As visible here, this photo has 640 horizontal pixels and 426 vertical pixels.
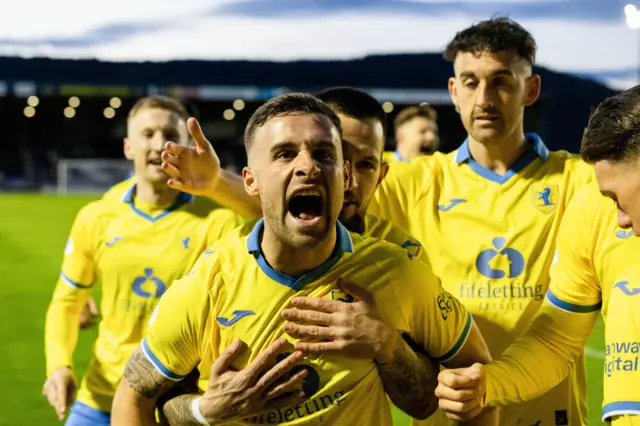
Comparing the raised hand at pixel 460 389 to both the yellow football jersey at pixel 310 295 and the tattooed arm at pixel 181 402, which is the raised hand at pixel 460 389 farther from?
the tattooed arm at pixel 181 402

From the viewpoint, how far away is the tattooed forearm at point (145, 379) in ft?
8.38

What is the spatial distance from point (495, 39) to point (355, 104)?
2.95ft

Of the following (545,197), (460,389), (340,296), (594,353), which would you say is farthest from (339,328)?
(594,353)

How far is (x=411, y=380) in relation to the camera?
258cm

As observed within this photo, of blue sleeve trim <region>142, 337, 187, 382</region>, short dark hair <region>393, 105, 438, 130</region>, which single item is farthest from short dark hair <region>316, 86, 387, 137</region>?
short dark hair <region>393, 105, 438, 130</region>

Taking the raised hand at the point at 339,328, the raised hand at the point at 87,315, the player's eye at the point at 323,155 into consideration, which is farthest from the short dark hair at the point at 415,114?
the raised hand at the point at 339,328

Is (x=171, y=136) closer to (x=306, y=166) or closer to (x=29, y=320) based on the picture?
(x=306, y=166)

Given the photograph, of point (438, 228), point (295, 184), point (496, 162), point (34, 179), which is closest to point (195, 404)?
point (295, 184)

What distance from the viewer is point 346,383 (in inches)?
98.6

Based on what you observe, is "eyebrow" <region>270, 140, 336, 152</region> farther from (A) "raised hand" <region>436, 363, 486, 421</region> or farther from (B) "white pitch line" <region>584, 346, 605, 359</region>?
(B) "white pitch line" <region>584, 346, 605, 359</region>

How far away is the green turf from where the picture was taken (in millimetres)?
7262

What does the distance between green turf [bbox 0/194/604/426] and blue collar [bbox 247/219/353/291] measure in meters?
4.59

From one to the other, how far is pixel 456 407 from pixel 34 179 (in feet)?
152

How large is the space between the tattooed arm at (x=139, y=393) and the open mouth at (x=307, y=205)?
64 centimetres
